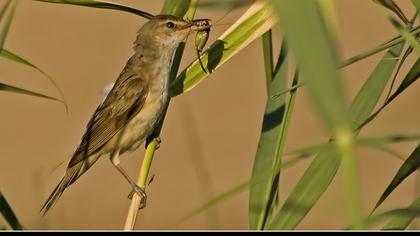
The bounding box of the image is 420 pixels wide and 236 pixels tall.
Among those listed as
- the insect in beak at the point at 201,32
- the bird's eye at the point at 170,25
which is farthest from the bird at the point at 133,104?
the insect in beak at the point at 201,32

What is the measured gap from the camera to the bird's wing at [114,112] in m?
3.59

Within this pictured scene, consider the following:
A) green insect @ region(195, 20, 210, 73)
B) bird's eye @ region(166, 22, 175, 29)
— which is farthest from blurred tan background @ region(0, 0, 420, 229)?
green insect @ region(195, 20, 210, 73)

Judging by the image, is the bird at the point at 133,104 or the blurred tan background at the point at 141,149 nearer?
the bird at the point at 133,104

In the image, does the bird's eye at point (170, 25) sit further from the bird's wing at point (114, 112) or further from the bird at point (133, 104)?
the bird's wing at point (114, 112)

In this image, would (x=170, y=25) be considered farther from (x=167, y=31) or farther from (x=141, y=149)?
(x=141, y=149)

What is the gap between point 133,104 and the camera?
369 cm

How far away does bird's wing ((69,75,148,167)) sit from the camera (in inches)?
141

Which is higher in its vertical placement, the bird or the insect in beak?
the insect in beak

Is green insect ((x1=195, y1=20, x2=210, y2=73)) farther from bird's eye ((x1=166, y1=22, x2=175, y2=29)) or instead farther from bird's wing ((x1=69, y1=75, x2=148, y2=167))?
bird's wing ((x1=69, y1=75, x2=148, y2=167))

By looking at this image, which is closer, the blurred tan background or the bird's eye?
the bird's eye

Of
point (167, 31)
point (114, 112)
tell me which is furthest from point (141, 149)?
point (167, 31)

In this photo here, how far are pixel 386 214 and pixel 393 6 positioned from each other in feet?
1.85
